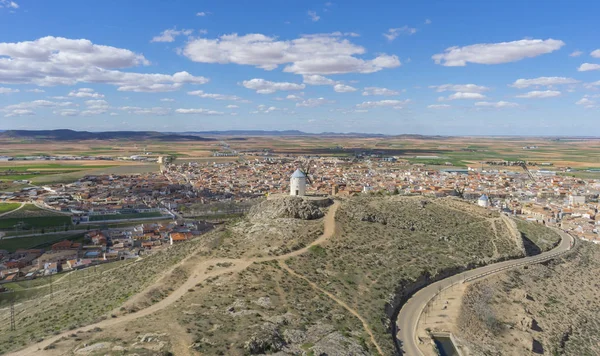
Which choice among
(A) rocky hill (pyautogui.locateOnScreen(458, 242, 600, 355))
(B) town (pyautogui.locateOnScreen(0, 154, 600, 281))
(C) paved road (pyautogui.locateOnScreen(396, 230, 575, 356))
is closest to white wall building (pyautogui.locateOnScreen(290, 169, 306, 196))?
(B) town (pyautogui.locateOnScreen(0, 154, 600, 281))

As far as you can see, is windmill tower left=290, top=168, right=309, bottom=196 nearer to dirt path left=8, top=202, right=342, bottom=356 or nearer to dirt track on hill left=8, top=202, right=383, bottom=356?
dirt path left=8, top=202, right=342, bottom=356

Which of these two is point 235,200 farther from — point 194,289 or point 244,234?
point 194,289

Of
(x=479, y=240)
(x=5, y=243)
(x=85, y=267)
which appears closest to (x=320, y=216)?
(x=479, y=240)

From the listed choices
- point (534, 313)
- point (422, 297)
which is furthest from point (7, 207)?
point (534, 313)

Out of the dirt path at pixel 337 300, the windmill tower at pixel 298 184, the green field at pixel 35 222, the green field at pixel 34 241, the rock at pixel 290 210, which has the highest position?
the windmill tower at pixel 298 184

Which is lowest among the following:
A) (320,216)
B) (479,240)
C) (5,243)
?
(5,243)

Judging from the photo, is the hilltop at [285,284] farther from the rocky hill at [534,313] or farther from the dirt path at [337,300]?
the rocky hill at [534,313]

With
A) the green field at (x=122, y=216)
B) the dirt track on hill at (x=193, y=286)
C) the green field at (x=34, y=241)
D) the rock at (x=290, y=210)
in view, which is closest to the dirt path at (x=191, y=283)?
the dirt track on hill at (x=193, y=286)
